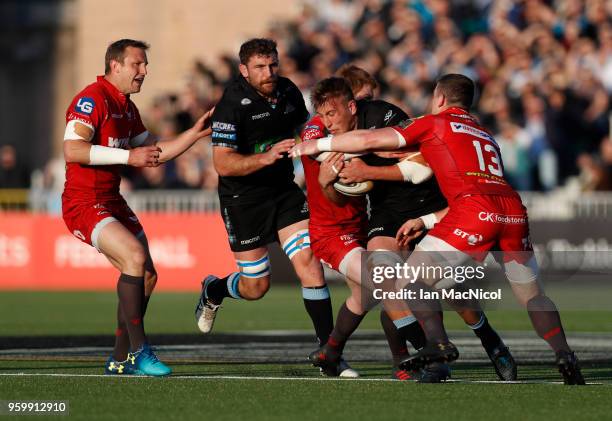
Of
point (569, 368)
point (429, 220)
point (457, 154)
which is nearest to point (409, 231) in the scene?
point (429, 220)

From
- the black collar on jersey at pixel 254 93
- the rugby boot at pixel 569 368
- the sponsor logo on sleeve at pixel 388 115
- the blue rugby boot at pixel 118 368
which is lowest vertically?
the blue rugby boot at pixel 118 368

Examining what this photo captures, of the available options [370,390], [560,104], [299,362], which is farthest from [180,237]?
[370,390]

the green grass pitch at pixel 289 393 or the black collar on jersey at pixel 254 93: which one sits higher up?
the black collar on jersey at pixel 254 93

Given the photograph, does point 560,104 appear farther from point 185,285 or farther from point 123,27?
point 123,27

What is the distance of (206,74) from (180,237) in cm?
360

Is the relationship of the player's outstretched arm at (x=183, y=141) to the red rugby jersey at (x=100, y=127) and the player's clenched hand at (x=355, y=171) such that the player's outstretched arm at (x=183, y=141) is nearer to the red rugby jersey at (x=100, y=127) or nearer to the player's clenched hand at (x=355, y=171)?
the red rugby jersey at (x=100, y=127)

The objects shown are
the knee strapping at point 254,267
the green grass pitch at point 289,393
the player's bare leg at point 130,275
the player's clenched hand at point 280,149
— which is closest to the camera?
the green grass pitch at point 289,393

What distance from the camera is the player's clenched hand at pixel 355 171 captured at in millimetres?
10023

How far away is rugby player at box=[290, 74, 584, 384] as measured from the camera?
9.50 meters

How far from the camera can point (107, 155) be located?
10.5 metres

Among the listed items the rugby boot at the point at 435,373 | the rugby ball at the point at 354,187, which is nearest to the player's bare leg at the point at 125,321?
the rugby ball at the point at 354,187

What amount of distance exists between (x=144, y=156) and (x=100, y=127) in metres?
0.68

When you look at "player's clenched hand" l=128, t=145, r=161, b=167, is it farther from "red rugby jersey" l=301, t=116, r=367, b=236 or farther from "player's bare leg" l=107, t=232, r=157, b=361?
"red rugby jersey" l=301, t=116, r=367, b=236
